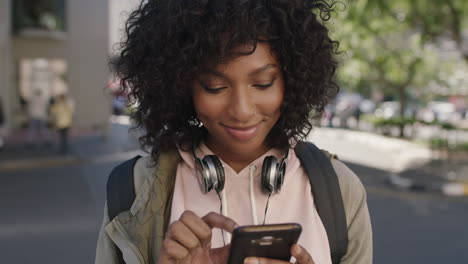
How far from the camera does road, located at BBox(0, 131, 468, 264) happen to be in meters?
6.15

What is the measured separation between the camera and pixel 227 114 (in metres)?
1.55

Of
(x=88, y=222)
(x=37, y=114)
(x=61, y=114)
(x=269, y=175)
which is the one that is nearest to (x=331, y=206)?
(x=269, y=175)

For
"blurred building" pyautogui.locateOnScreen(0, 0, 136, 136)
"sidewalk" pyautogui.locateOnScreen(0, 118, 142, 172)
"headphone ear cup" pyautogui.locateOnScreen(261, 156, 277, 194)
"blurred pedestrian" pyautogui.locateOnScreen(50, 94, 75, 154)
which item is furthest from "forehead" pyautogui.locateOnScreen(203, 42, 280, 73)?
"blurred building" pyautogui.locateOnScreen(0, 0, 136, 136)

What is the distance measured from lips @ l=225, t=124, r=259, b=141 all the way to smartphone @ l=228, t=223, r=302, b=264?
396 millimetres

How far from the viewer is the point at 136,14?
173cm

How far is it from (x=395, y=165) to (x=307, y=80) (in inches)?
505

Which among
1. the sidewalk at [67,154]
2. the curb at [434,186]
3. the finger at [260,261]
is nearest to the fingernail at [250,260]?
the finger at [260,261]

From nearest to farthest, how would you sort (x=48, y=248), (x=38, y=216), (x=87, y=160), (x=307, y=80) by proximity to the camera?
(x=307, y=80)
(x=48, y=248)
(x=38, y=216)
(x=87, y=160)

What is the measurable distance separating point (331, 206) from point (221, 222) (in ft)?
1.35

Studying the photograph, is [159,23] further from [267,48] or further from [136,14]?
Answer: [267,48]

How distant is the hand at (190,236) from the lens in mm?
1290

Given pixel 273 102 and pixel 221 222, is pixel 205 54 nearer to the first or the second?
pixel 273 102

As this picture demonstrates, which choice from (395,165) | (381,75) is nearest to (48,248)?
(395,165)

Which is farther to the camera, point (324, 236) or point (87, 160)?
point (87, 160)
